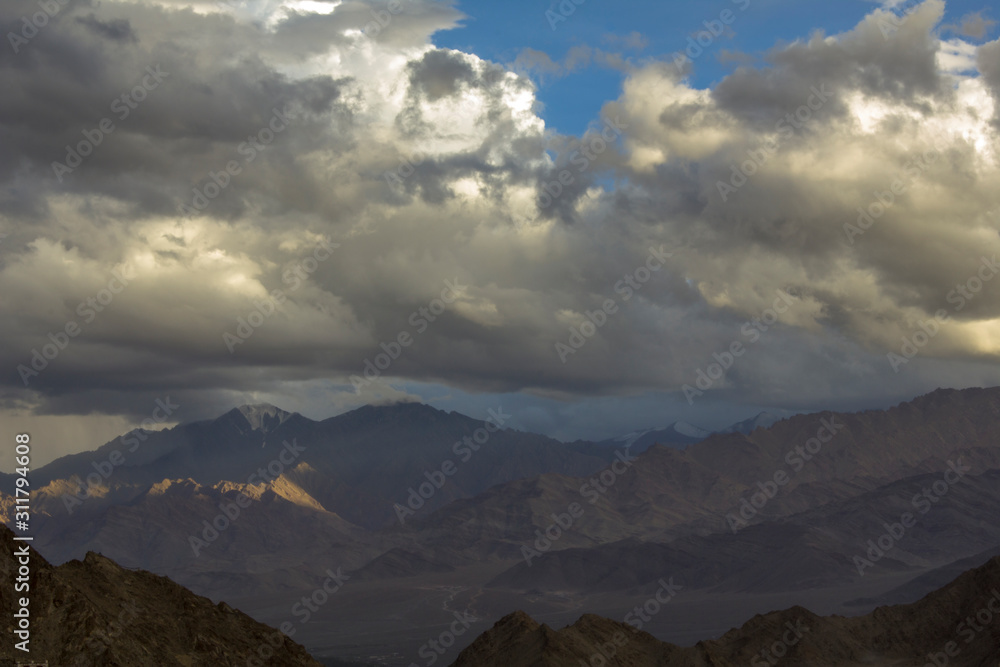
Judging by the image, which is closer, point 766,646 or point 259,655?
point 259,655

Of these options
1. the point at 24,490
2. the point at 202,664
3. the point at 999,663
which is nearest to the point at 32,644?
the point at 202,664

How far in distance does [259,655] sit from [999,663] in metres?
134

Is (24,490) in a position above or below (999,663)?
above

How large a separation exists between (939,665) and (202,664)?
501ft

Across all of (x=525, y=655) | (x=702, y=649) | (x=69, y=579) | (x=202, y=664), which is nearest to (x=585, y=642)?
(x=525, y=655)

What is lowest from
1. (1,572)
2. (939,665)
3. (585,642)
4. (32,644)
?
(939,665)

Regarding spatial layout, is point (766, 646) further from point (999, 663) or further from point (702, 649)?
point (999, 663)

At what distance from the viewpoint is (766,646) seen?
19838cm

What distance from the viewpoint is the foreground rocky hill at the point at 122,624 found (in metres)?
97.2

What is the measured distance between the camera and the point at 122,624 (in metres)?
106

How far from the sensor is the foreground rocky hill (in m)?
97.2

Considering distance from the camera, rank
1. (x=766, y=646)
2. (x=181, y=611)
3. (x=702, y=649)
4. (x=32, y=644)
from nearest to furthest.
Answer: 1. (x=32, y=644)
2. (x=181, y=611)
3. (x=702, y=649)
4. (x=766, y=646)

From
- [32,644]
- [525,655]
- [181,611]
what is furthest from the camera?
[525,655]

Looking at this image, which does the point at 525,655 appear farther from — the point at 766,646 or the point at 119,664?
the point at 119,664
